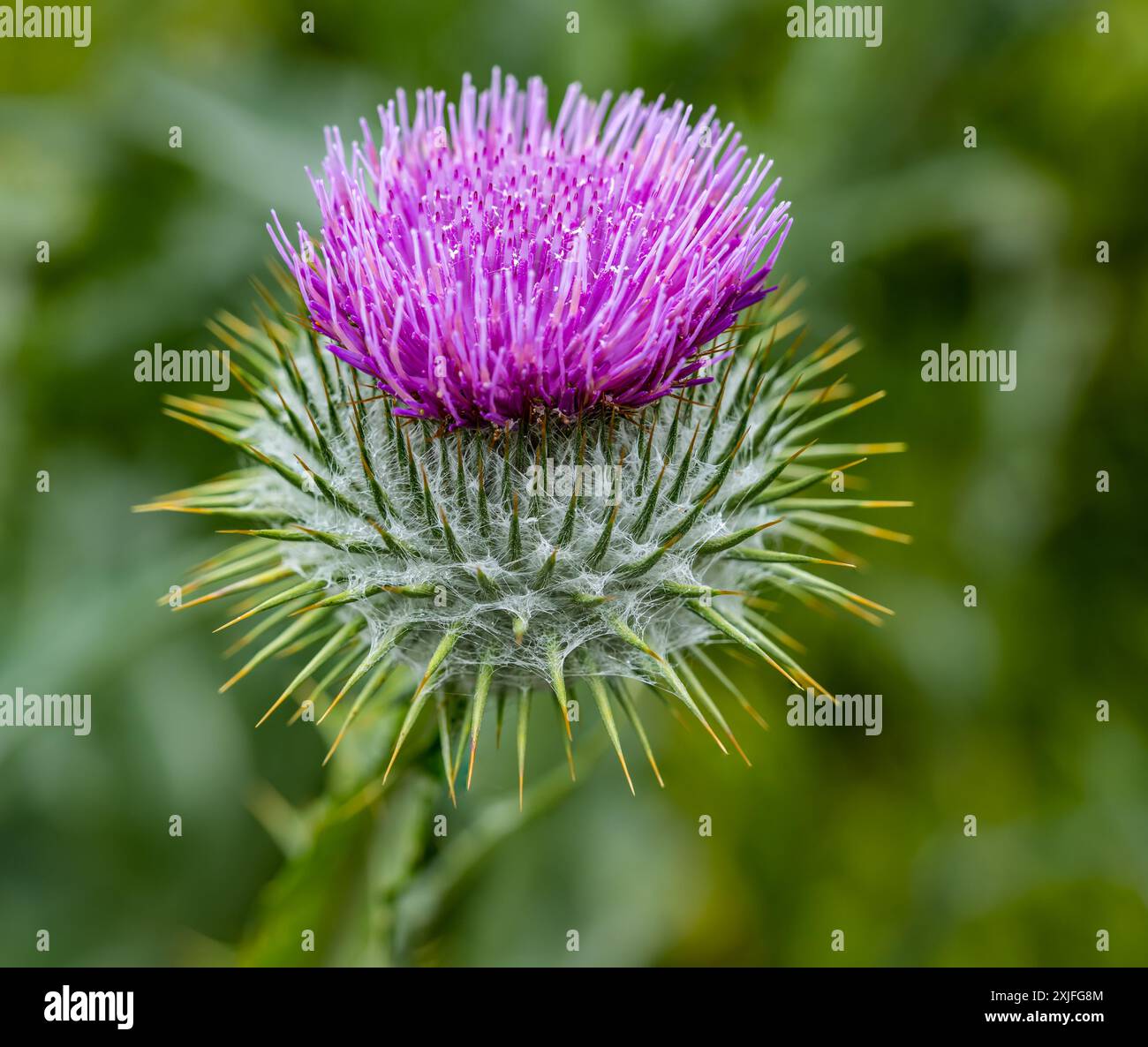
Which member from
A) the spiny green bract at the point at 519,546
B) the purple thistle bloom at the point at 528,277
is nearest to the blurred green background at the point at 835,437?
the spiny green bract at the point at 519,546

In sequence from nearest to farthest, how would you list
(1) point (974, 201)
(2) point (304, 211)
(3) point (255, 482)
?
(3) point (255, 482) < (2) point (304, 211) < (1) point (974, 201)

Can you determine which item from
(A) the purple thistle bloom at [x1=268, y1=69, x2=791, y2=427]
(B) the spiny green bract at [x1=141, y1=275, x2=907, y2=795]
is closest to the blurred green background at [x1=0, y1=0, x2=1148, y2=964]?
(B) the spiny green bract at [x1=141, y1=275, x2=907, y2=795]

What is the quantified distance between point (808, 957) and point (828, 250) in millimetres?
3540

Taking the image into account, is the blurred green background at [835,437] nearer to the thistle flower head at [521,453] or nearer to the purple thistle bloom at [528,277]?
the thistle flower head at [521,453]

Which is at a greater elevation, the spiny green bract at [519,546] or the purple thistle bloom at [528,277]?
the purple thistle bloom at [528,277]

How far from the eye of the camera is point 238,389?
5637mm

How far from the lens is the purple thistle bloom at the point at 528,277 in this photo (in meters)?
3.02

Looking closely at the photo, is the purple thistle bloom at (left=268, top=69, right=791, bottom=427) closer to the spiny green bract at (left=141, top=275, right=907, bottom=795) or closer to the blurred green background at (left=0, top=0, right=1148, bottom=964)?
the spiny green bract at (left=141, top=275, right=907, bottom=795)

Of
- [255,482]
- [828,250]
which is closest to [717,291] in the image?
[255,482]

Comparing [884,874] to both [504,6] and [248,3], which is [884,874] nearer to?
[504,6]

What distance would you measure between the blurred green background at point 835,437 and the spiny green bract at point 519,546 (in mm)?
1360

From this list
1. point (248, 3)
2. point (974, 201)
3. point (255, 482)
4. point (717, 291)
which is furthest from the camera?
point (248, 3)

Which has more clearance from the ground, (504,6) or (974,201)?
(504,6)

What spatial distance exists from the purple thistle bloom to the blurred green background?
1.49 m
